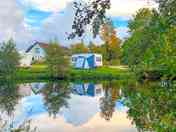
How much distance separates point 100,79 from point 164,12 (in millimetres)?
84021

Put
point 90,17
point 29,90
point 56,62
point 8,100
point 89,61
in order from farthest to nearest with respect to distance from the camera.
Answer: point 89,61 → point 56,62 → point 29,90 → point 8,100 → point 90,17

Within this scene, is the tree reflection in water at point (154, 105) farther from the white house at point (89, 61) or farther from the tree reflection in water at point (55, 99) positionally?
the white house at point (89, 61)

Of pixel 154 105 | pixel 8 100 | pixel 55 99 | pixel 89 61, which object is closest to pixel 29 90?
pixel 55 99

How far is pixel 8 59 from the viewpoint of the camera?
90.0 m

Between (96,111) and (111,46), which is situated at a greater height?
(111,46)

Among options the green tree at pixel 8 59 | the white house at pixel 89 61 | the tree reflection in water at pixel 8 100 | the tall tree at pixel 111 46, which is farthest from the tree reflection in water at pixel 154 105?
the white house at pixel 89 61

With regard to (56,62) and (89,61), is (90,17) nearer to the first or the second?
(56,62)

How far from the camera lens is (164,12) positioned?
6.42 meters

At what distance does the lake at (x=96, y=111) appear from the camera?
20.2ft

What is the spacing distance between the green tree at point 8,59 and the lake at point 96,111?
5294 millimetres

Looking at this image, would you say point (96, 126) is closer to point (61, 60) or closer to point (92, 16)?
point (92, 16)

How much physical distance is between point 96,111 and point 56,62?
154 feet

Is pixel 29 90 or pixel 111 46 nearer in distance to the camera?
pixel 29 90

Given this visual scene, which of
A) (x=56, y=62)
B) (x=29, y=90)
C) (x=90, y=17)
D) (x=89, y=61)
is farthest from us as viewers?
(x=89, y=61)
